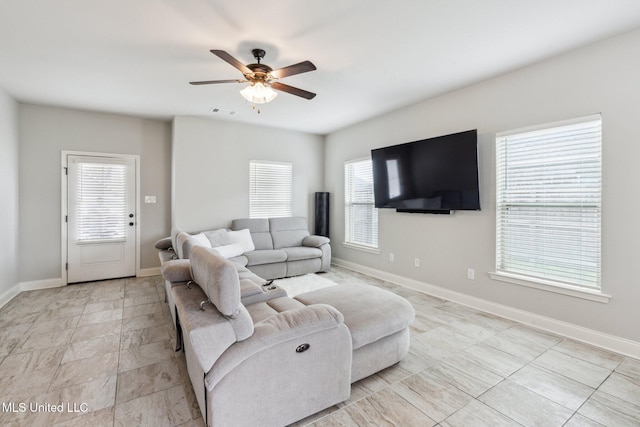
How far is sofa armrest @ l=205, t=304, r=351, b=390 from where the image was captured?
1.45 meters

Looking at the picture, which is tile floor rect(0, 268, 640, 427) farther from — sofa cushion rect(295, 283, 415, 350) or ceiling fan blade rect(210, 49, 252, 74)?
ceiling fan blade rect(210, 49, 252, 74)

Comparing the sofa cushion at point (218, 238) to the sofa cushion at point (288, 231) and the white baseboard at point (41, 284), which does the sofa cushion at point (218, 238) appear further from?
the white baseboard at point (41, 284)

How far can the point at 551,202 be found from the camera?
116 inches

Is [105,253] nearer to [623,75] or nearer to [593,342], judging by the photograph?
[593,342]

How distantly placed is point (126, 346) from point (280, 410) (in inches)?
72.9

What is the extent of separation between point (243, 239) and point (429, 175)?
3075 millimetres

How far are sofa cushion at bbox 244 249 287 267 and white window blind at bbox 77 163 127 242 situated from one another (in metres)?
2.29

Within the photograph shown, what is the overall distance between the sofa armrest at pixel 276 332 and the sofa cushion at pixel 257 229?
11.5 ft

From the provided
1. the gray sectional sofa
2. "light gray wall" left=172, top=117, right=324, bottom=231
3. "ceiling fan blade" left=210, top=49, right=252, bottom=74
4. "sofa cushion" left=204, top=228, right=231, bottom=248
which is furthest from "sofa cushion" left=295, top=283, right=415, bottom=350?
"light gray wall" left=172, top=117, right=324, bottom=231

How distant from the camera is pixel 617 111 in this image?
2537 mm

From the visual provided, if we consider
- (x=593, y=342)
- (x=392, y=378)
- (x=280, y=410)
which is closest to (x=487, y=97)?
(x=593, y=342)

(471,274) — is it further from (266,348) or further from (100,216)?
(100,216)

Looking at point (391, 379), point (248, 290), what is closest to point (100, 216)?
point (248, 290)

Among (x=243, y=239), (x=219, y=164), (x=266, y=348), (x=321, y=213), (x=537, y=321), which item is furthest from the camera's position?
(x=321, y=213)
